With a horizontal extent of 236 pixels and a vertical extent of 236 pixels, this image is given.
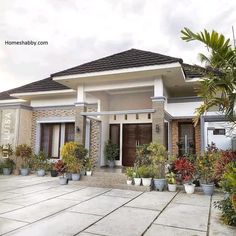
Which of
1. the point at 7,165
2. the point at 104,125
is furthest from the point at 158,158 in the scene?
the point at 7,165

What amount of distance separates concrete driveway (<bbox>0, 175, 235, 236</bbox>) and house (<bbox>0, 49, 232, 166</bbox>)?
3.07m

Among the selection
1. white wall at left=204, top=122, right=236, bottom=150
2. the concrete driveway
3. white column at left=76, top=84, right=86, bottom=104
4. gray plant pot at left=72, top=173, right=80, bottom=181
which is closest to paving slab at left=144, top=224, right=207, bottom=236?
the concrete driveway

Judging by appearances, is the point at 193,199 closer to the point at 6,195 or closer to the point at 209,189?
the point at 209,189

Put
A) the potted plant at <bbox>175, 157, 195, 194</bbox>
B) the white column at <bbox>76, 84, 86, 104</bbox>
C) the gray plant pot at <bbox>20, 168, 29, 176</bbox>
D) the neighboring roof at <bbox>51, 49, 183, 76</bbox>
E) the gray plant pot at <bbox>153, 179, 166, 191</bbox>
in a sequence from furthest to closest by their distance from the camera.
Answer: the gray plant pot at <bbox>20, 168, 29, 176</bbox> → the white column at <bbox>76, 84, 86, 104</bbox> → the neighboring roof at <bbox>51, 49, 183, 76</bbox> → the gray plant pot at <bbox>153, 179, 166, 191</bbox> → the potted plant at <bbox>175, 157, 195, 194</bbox>

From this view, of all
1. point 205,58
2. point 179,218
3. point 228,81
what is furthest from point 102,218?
point 205,58

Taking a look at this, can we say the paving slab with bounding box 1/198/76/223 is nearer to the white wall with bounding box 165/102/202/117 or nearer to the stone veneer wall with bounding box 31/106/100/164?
the stone veneer wall with bounding box 31/106/100/164

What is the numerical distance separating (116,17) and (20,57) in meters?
5.49

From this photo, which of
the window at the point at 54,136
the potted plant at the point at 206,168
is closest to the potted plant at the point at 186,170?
the potted plant at the point at 206,168

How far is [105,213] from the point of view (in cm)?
545

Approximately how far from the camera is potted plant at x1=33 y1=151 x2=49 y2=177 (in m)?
11.7

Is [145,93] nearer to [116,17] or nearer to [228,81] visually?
[116,17]

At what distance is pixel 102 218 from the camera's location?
5.07 meters

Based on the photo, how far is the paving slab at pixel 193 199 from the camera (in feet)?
21.8

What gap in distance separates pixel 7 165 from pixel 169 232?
10.6 metres
